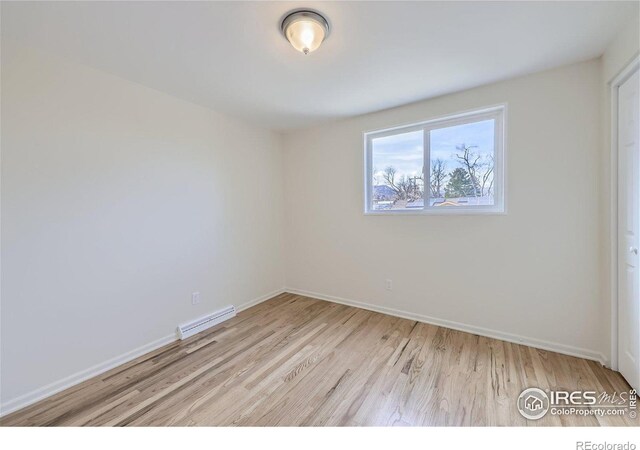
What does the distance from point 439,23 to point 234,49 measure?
4.42ft

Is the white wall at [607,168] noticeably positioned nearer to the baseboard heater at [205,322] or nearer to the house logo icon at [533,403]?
the house logo icon at [533,403]

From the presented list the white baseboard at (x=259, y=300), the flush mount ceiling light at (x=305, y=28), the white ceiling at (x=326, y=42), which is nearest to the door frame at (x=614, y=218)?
the white ceiling at (x=326, y=42)

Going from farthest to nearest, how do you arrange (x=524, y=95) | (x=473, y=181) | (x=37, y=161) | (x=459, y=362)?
(x=473, y=181), (x=524, y=95), (x=459, y=362), (x=37, y=161)

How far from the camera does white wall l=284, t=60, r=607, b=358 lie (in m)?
2.03

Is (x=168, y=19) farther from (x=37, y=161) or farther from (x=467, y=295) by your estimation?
(x=467, y=295)

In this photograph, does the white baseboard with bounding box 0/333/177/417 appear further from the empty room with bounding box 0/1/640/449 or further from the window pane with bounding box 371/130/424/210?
the window pane with bounding box 371/130/424/210

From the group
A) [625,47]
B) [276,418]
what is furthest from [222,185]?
[625,47]

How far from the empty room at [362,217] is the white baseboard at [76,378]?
13 mm

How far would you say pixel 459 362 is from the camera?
2.06 metres

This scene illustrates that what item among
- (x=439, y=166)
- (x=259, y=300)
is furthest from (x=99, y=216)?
(x=439, y=166)

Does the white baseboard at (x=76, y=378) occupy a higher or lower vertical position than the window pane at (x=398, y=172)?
lower

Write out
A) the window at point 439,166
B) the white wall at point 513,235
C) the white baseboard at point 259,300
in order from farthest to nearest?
the white baseboard at point 259,300 < the window at point 439,166 < the white wall at point 513,235

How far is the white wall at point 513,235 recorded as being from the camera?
203cm

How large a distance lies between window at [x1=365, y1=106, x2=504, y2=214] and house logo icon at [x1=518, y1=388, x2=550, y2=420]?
145 cm
